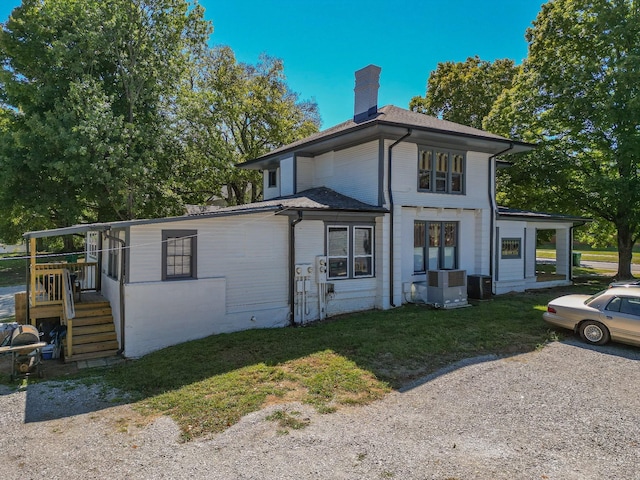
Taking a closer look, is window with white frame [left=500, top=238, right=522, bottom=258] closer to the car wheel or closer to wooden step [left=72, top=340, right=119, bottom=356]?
the car wheel

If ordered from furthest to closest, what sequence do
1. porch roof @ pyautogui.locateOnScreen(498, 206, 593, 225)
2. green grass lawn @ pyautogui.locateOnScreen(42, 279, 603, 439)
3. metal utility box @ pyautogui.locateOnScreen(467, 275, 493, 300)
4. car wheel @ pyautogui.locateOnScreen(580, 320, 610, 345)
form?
porch roof @ pyautogui.locateOnScreen(498, 206, 593, 225) < metal utility box @ pyautogui.locateOnScreen(467, 275, 493, 300) < car wheel @ pyautogui.locateOnScreen(580, 320, 610, 345) < green grass lawn @ pyautogui.locateOnScreen(42, 279, 603, 439)

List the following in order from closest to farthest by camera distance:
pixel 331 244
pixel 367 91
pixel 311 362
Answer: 1. pixel 311 362
2. pixel 331 244
3. pixel 367 91

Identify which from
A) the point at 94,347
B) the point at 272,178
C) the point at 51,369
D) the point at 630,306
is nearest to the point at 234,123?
the point at 272,178

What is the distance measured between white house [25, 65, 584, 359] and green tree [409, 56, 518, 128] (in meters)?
13.5

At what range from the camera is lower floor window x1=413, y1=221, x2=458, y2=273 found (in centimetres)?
1290

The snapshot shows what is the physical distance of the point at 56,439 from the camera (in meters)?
5.04

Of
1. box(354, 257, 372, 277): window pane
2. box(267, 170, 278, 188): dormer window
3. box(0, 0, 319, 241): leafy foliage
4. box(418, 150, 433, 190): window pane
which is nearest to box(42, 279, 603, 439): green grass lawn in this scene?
box(354, 257, 372, 277): window pane

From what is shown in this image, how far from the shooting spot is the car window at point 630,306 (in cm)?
816

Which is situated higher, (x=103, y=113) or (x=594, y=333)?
(x=103, y=113)

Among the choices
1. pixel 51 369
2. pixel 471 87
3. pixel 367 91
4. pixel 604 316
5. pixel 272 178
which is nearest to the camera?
pixel 51 369

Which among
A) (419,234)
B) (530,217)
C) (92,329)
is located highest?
(530,217)

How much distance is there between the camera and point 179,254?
916cm

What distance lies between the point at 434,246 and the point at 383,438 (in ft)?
30.5

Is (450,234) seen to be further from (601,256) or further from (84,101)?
(601,256)
